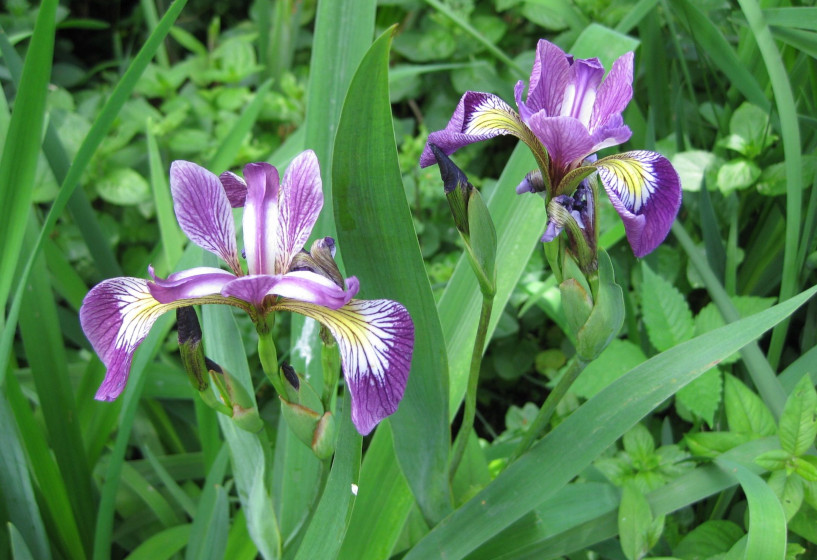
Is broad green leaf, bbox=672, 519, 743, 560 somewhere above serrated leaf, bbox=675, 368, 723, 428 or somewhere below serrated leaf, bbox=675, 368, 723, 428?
below

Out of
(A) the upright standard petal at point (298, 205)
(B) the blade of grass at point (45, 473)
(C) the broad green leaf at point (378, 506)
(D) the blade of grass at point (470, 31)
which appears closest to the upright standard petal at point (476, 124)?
(A) the upright standard petal at point (298, 205)

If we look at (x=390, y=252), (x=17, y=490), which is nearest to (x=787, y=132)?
(x=390, y=252)

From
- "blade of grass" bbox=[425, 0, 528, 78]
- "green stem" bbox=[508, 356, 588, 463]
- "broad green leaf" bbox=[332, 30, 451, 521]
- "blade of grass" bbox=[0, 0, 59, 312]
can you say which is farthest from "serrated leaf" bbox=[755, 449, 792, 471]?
"blade of grass" bbox=[0, 0, 59, 312]

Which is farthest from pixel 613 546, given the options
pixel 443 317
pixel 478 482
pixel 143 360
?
pixel 143 360

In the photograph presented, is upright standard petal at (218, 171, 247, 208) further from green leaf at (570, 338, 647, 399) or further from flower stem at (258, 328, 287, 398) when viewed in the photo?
green leaf at (570, 338, 647, 399)

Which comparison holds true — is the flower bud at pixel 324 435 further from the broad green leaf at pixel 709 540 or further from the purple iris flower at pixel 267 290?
the broad green leaf at pixel 709 540

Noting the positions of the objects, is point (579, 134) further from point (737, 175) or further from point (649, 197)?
point (737, 175)
